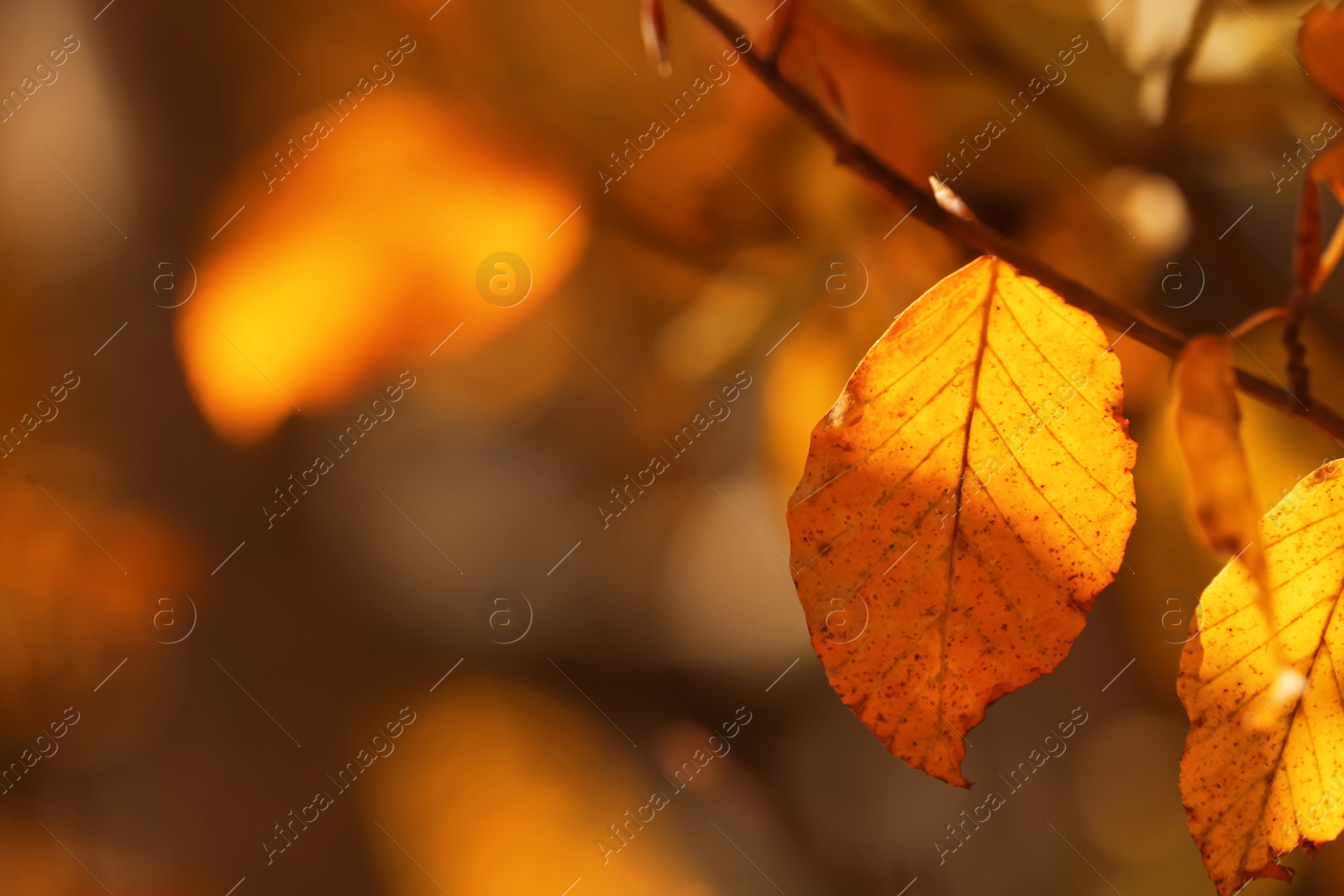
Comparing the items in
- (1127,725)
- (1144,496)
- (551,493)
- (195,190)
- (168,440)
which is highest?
(195,190)

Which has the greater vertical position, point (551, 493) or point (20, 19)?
point (20, 19)

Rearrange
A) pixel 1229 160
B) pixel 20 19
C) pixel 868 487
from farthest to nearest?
1. pixel 20 19
2. pixel 1229 160
3. pixel 868 487

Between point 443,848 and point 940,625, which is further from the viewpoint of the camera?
point 443,848

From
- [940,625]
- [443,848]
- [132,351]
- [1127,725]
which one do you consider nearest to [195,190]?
[132,351]

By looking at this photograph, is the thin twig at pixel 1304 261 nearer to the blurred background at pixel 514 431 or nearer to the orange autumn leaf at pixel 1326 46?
the orange autumn leaf at pixel 1326 46

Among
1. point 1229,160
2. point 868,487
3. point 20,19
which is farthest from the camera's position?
point 20,19

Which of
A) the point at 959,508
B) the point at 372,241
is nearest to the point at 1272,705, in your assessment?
the point at 959,508

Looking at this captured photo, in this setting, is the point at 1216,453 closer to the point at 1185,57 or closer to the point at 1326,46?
the point at 1326,46

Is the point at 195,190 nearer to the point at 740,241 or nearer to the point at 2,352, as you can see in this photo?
the point at 2,352
